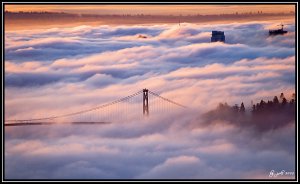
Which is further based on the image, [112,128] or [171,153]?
[112,128]

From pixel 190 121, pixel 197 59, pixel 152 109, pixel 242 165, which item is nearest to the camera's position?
pixel 242 165

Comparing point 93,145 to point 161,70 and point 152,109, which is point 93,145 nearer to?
point 152,109

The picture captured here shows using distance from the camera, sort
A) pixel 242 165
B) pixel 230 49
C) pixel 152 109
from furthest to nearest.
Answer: pixel 230 49
pixel 152 109
pixel 242 165

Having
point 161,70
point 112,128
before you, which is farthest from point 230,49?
point 112,128

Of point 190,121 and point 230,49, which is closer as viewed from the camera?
point 190,121

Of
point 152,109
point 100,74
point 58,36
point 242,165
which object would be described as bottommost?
point 242,165

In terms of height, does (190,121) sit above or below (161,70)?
below

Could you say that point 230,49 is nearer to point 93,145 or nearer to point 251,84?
point 251,84

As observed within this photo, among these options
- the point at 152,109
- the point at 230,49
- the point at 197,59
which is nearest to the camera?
the point at 152,109

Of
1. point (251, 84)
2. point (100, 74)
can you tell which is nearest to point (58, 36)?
point (100, 74)
